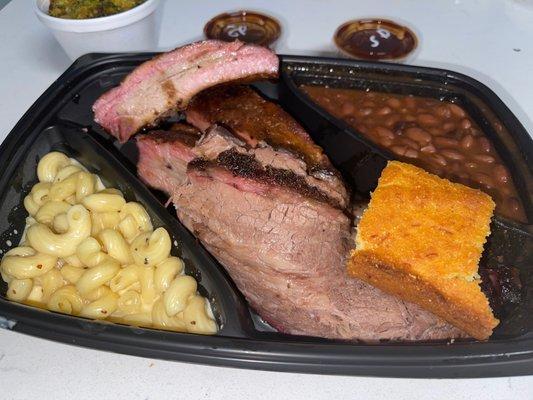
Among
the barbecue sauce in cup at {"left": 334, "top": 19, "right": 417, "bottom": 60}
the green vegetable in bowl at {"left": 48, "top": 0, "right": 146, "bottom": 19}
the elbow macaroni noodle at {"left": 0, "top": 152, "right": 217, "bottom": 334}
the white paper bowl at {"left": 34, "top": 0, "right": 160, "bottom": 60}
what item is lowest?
the elbow macaroni noodle at {"left": 0, "top": 152, "right": 217, "bottom": 334}

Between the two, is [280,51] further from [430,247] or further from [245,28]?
[430,247]

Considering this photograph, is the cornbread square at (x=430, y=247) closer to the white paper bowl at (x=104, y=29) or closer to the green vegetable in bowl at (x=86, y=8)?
the white paper bowl at (x=104, y=29)

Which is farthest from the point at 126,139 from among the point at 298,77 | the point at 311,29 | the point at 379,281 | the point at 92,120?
the point at 311,29

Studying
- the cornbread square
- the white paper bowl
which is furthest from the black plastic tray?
the white paper bowl

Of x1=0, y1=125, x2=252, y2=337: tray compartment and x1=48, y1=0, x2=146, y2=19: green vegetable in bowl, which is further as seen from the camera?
x1=48, y1=0, x2=146, y2=19: green vegetable in bowl

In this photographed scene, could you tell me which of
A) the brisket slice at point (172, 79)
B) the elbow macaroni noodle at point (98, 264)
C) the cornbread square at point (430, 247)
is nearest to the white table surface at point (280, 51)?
the elbow macaroni noodle at point (98, 264)

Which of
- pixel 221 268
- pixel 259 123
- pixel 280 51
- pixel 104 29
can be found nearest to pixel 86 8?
pixel 104 29

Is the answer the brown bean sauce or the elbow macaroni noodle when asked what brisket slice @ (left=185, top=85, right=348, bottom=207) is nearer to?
the brown bean sauce

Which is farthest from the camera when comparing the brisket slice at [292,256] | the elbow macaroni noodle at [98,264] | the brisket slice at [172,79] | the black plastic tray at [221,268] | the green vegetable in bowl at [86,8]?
the green vegetable in bowl at [86,8]
